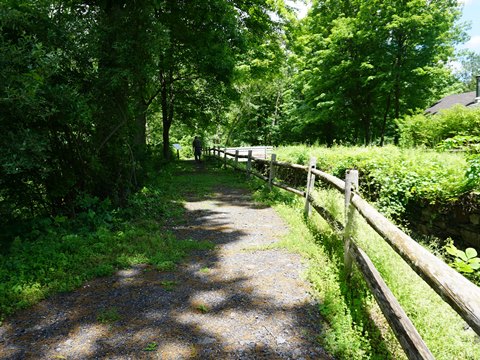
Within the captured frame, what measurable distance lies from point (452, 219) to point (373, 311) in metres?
3.15

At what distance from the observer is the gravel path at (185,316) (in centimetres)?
300

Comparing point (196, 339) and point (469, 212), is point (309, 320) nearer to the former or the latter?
point (196, 339)

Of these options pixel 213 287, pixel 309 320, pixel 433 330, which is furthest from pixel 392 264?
pixel 213 287

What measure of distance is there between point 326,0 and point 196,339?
95.1 ft

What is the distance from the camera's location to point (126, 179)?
7.89 metres

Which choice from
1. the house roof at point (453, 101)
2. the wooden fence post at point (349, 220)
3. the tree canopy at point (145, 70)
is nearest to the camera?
the wooden fence post at point (349, 220)

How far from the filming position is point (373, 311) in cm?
347

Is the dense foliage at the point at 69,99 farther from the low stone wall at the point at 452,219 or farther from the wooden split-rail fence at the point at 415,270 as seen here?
the low stone wall at the point at 452,219

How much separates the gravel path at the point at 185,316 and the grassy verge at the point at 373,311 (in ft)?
0.69

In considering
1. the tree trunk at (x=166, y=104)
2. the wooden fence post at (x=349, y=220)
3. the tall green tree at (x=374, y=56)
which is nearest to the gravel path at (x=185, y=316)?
the wooden fence post at (x=349, y=220)

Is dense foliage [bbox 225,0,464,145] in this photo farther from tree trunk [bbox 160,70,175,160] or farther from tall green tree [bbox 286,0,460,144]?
tree trunk [bbox 160,70,175,160]

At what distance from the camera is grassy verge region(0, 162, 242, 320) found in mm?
4125

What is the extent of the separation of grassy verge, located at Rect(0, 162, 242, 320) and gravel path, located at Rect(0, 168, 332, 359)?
9.3 inches

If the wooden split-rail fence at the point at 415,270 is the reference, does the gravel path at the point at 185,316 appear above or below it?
below
